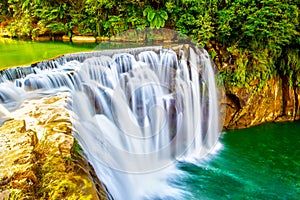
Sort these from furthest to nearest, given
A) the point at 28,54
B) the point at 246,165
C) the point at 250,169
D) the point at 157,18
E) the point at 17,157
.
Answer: the point at 157,18 → the point at 28,54 → the point at 246,165 → the point at 250,169 → the point at 17,157

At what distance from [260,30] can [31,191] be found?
687cm

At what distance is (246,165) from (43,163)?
15.8 ft

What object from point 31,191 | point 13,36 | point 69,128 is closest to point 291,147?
point 69,128

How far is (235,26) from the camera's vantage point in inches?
300

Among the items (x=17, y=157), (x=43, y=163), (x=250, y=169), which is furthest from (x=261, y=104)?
(x=17, y=157)

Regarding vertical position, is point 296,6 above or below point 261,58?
above

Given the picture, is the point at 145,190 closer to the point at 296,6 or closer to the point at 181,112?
the point at 181,112

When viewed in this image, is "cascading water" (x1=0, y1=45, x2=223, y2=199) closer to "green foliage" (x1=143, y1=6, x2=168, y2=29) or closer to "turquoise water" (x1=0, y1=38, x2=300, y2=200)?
"turquoise water" (x1=0, y1=38, x2=300, y2=200)

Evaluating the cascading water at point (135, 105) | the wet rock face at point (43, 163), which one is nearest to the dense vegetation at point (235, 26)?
the cascading water at point (135, 105)

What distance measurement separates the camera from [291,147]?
6871 millimetres

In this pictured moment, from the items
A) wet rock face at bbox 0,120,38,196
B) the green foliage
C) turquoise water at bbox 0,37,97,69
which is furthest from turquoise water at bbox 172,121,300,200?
turquoise water at bbox 0,37,97,69

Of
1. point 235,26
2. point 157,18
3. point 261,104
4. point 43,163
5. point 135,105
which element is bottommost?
point 261,104

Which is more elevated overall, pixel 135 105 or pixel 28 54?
pixel 28 54

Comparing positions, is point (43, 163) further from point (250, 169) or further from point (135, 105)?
point (250, 169)
